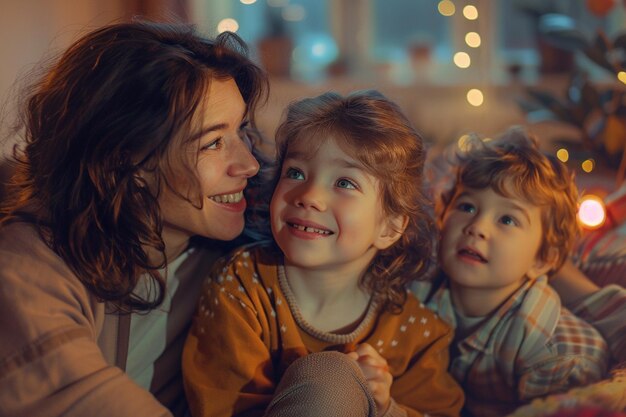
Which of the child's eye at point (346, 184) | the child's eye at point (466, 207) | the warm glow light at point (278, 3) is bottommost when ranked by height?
the warm glow light at point (278, 3)

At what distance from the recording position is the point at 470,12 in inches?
148

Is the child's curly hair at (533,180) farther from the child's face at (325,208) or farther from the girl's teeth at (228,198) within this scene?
the girl's teeth at (228,198)

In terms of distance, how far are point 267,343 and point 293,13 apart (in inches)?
128

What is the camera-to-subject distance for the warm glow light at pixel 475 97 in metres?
3.51

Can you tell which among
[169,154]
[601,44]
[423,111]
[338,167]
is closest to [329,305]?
[338,167]

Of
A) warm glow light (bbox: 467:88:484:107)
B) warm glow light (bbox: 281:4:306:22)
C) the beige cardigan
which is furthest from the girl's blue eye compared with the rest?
warm glow light (bbox: 281:4:306:22)

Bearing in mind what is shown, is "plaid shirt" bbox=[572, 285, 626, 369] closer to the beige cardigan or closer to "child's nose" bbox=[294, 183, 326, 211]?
"child's nose" bbox=[294, 183, 326, 211]

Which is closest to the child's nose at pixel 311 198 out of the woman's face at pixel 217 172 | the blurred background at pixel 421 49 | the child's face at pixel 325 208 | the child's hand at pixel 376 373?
the child's face at pixel 325 208

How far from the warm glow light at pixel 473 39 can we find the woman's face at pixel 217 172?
290 cm

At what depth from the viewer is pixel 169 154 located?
1.04 meters

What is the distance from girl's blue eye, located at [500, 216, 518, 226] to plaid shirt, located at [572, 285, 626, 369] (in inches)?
7.6

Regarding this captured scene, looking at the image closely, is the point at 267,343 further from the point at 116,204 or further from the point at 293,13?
the point at 293,13

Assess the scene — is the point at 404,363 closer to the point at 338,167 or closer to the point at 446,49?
the point at 338,167

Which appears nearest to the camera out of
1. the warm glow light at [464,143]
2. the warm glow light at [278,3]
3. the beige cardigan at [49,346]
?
the beige cardigan at [49,346]
